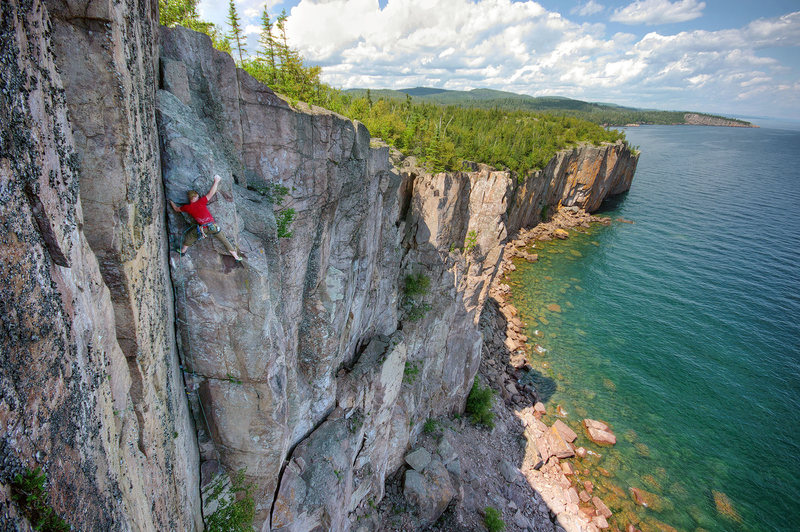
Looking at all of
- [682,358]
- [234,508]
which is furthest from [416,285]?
[682,358]

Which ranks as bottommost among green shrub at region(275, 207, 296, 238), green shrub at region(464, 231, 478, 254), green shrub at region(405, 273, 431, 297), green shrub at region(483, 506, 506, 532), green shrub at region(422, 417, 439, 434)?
green shrub at region(483, 506, 506, 532)

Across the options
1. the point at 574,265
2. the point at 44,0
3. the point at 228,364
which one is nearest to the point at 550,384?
the point at 574,265

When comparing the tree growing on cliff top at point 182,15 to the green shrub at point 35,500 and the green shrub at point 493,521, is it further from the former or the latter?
the green shrub at point 493,521

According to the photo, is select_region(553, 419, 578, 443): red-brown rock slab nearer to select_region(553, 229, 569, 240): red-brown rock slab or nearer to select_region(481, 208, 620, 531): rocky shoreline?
select_region(481, 208, 620, 531): rocky shoreline

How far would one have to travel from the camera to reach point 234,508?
10.7 m

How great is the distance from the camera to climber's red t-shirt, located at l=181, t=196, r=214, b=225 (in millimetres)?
7809

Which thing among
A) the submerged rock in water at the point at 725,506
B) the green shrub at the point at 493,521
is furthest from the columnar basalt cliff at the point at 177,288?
the submerged rock in water at the point at 725,506

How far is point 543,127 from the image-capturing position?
74250mm

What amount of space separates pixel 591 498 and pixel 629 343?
1770cm

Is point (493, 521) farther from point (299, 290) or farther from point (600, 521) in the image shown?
point (299, 290)

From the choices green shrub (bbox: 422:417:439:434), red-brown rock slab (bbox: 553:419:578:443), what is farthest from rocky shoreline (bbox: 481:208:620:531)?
green shrub (bbox: 422:417:439:434)

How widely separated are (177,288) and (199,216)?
77.8 inches

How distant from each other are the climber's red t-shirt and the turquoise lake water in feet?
94.0

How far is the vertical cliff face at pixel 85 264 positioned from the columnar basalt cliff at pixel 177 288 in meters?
0.03
